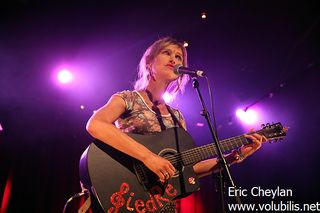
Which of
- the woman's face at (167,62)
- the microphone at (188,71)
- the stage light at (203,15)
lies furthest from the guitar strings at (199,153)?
the stage light at (203,15)

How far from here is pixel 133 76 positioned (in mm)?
7820

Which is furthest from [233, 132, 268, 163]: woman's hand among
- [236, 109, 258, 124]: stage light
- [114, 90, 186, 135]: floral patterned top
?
[236, 109, 258, 124]: stage light

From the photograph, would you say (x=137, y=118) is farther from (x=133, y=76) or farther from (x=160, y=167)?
(x=133, y=76)

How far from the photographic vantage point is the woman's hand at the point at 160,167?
239 centimetres

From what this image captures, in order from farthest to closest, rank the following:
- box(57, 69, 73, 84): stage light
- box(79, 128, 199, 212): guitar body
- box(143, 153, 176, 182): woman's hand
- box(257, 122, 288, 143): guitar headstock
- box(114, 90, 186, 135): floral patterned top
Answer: box(57, 69, 73, 84): stage light < box(257, 122, 288, 143): guitar headstock < box(114, 90, 186, 135): floral patterned top < box(143, 153, 176, 182): woman's hand < box(79, 128, 199, 212): guitar body

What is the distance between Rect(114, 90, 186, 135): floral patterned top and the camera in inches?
111

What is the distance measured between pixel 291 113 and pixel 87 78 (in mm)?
5930

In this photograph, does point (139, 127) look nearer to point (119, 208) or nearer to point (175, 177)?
point (175, 177)

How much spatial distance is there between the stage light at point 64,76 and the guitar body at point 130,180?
515cm

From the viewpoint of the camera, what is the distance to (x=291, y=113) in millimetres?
8414

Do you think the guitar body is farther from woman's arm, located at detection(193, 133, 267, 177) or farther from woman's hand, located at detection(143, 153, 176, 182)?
woman's arm, located at detection(193, 133, 267, 177)

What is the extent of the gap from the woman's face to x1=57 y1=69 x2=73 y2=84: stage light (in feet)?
14.0

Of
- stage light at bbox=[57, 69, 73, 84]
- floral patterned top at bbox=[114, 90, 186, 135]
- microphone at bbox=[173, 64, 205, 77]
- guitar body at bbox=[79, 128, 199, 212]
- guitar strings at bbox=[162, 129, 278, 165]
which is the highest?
stage light at bbox=[57, 69, 73, 84]

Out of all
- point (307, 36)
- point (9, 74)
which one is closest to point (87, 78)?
point (9, 74)
